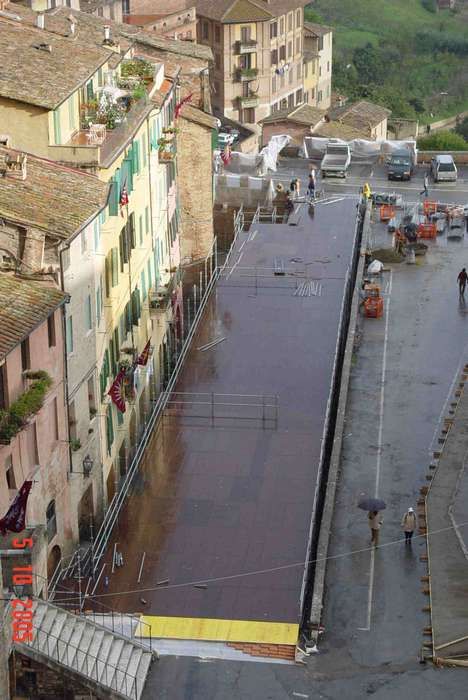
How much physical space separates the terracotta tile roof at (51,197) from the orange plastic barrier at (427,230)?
39.3m

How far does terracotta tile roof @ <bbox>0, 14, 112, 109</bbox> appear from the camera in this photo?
50375 mm

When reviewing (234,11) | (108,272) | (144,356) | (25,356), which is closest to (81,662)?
(25,356)

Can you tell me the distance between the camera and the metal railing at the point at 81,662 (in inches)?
1526

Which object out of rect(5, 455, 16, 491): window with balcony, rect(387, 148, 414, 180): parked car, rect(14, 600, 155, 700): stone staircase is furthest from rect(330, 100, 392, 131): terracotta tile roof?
rect(14, 600, 155, 700): stone staircase

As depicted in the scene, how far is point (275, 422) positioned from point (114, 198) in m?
11.9

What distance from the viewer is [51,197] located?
47094mm

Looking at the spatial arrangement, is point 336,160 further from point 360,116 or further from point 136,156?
point 136,156

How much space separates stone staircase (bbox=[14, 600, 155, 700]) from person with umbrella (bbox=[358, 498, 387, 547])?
31.8 ft

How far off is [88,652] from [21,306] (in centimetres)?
916

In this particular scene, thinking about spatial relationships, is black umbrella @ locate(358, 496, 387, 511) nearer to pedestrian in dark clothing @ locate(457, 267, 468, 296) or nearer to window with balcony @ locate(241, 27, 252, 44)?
pedestrian in dark clothing @ locate(457, 267, 468, 296)

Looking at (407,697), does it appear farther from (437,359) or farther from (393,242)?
(393,242)

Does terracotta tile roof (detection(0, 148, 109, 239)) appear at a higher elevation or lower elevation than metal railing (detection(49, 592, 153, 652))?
A: higher

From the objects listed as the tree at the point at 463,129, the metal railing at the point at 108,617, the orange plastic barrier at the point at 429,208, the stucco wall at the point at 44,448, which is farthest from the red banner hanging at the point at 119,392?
the tree at the point at 463,129

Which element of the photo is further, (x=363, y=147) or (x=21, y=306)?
(x=363, y=147)
